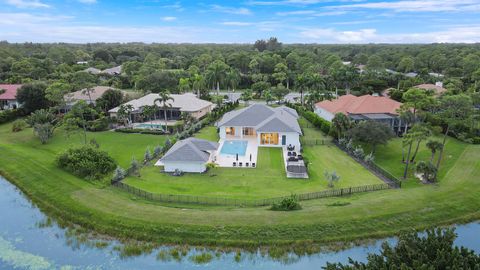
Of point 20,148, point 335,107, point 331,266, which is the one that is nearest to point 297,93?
point 335,107

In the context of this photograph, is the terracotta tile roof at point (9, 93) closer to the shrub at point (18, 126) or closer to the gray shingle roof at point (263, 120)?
the shrub at point (18, 126)

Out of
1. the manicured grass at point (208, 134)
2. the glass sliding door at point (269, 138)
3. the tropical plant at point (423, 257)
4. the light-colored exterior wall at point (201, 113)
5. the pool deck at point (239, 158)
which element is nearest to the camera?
the tropical plant at point (423, 257)

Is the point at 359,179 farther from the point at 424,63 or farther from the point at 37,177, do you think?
the point at 424,63

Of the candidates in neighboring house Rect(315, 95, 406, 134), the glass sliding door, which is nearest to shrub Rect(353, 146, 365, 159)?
the glass sliding door

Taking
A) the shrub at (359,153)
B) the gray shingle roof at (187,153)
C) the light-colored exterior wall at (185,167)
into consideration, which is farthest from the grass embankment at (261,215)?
the shrub at (359,153)

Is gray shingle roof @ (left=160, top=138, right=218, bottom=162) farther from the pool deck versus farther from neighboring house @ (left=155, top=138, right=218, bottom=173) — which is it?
the pool deck

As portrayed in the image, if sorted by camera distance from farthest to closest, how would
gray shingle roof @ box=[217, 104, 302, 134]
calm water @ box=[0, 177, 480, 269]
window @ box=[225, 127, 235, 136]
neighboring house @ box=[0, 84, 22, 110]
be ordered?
neighboring house @ box=[0, 84, 22, 110] → window @ box=[225, 127, 235, 136] → gray shingle roof @ box=[217, 104, 302, 134] → calm water @ box=[0, 177, 480, 269]
